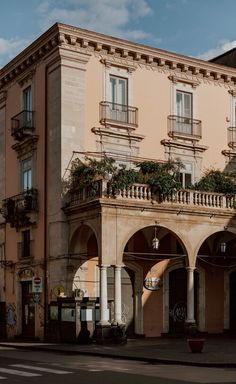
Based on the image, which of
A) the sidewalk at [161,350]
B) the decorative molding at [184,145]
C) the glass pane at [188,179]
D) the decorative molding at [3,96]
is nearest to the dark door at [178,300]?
the sidewalk at [161,350]

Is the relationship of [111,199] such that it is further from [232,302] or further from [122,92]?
[232,302]

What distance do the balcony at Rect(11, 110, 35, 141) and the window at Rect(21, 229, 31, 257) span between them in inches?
179

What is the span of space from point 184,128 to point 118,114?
3754mm

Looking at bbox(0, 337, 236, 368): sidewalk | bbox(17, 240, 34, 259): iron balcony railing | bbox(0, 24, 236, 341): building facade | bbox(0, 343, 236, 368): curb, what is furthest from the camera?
bbox(17, 240, 34, 259): iron balcony railing

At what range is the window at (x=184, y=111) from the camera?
111 feet

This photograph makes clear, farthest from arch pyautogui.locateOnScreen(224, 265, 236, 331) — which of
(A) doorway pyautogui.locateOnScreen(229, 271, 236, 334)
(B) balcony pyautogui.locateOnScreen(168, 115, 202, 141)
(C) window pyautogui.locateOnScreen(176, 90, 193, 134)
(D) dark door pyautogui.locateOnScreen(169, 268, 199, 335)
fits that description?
(C) window pyautogui.locateOnScreen(176, 90, 193, 134)

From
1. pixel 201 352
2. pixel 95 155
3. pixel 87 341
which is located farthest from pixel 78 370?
pixel 95 155

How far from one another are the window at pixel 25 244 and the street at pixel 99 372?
11.2 m

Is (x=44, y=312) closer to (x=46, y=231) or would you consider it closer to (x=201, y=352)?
(x=46, y=231)

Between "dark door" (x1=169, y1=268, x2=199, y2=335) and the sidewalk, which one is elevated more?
"dark door" (x1=169, y1=268, x2=199, y2=335)

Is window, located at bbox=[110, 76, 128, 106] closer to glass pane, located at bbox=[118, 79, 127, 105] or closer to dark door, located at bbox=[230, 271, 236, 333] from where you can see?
glass pane, located at bbox=[118, 79, 127, 105]

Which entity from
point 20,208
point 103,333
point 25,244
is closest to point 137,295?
point 103,333

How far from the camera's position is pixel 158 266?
106ft

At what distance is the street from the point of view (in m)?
15.0
